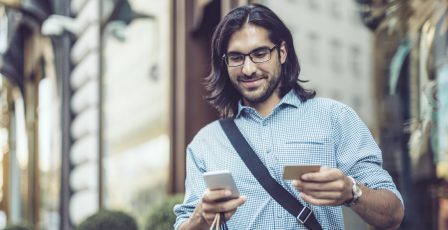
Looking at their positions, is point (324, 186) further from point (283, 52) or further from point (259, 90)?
point (283, 52)

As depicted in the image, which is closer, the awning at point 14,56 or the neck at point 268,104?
the neck at point 268,104

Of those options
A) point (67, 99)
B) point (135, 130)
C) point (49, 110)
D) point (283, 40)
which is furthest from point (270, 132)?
point (49, 110)

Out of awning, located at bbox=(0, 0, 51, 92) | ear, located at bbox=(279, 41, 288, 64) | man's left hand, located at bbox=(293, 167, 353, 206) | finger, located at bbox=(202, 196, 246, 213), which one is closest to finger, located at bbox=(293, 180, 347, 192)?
man's left hand, located at bbox=(293, 167, 353, 206)

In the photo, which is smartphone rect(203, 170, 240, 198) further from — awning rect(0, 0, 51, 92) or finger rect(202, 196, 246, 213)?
awning rect(0, 0, 51, 92)

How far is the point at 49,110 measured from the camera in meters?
17.0

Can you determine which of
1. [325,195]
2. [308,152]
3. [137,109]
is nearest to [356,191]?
[325,195]

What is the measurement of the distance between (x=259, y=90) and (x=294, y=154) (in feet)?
0.78

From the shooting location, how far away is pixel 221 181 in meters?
2.79

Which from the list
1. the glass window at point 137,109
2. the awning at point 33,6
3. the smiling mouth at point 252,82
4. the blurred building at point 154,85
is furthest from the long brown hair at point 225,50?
the awning at point 33,6

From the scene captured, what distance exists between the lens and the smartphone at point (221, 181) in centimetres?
277

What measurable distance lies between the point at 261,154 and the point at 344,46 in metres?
3.56

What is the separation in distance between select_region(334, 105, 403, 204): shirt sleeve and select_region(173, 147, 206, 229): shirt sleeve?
1.56 feet

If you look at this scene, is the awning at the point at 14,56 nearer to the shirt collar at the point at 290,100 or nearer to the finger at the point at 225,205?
the shirt collar at the point at 290,100

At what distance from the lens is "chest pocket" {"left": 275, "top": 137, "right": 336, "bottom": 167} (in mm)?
3043
